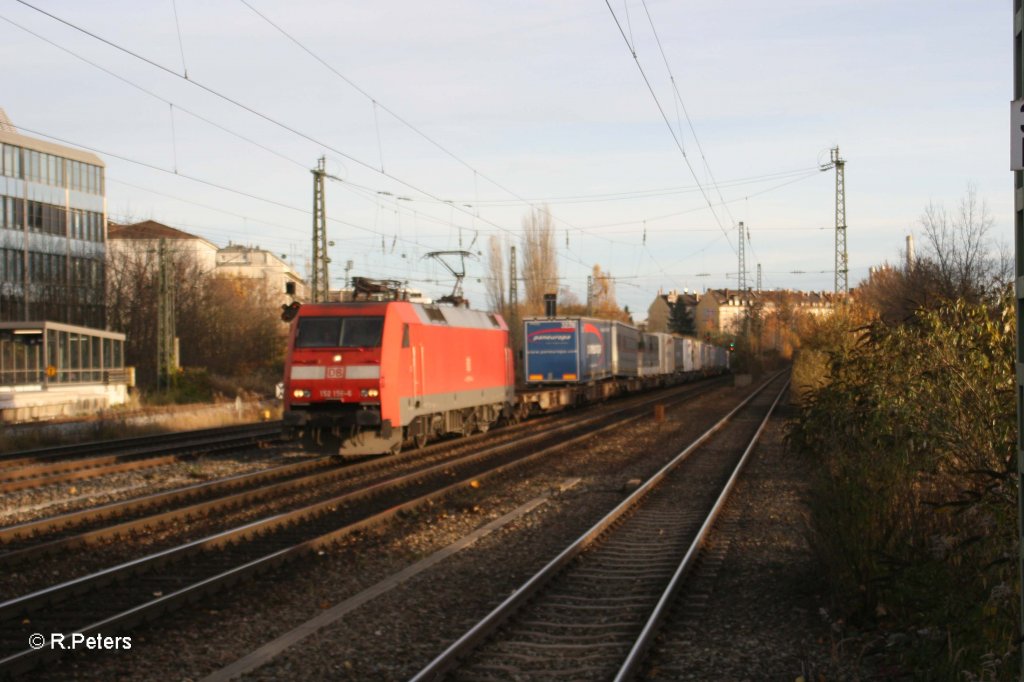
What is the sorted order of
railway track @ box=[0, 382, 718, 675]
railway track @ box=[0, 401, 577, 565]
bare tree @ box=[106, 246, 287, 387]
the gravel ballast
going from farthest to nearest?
bare tree @ box=[106, 246, 287, 387]
railway track @ box=[0, 401, 577, 565]
railway track @ box=[0, 382, 718, 675]
the gravel ballast

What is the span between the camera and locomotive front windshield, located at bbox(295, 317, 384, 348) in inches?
696

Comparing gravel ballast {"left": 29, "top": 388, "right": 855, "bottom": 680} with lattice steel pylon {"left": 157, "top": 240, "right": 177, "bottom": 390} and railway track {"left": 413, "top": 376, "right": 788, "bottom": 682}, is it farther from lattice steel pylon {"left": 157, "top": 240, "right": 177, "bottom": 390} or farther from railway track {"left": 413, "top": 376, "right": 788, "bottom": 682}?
lattice steel pylon {"left": 157, "top": 240, "right": 177, "bottom": 390}

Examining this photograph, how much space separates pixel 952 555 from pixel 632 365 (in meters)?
36.7

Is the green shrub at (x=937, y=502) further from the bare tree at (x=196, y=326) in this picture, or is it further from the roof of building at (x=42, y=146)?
the roof of building at (x=42, y=146)

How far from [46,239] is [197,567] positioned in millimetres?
55825

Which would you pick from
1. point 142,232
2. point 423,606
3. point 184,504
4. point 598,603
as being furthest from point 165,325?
point 142,232

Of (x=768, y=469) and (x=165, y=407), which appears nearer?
(x=768, y=469)

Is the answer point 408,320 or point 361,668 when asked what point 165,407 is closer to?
point 408,320

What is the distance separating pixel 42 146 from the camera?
59188 millimetres

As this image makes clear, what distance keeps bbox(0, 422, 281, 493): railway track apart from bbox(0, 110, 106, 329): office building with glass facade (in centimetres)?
3470

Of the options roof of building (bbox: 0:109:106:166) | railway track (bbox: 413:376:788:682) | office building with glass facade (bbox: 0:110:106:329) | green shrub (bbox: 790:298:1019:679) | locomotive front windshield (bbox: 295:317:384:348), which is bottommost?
railway track (bbox: 413:376:788:682)

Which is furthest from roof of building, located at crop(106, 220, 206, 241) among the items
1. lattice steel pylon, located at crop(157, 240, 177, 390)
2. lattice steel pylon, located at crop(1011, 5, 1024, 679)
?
lattice steel pylon, located at crop(1011, 5, 1024, 679)

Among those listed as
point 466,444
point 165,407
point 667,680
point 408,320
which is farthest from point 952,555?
point 165,407

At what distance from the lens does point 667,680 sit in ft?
20.9
